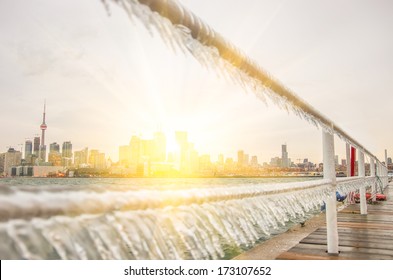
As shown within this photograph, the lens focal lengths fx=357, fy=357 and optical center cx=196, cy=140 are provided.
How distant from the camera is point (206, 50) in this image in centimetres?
67

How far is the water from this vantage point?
269 mm

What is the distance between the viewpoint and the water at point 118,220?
0.88 ft

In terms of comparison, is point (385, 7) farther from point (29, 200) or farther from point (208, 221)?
point (29, 200)

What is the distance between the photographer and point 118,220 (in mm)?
366

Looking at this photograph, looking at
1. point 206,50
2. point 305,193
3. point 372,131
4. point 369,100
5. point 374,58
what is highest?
point 374,58

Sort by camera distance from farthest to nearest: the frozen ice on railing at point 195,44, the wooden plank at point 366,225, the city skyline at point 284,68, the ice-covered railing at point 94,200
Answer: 1. the wooden plank at point 366,225
2. the city skyline at point 284,68
3. the frozen ice on railing at point 195,44
4. the ice-covered railing at point 94,200

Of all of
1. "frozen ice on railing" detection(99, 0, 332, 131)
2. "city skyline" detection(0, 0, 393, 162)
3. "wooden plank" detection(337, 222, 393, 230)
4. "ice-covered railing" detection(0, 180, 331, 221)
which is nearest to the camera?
"ice-covered railing" detection(0, 180, 331, 221)

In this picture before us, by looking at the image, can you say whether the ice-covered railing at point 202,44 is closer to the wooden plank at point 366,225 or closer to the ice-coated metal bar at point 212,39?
the ice-coated metal bar at point 212,39

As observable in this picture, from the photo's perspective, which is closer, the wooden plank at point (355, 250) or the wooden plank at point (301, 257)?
the wooden plank at point (301, 257)

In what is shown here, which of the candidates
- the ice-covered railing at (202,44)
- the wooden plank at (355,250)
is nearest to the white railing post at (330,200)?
the wooden plank at (355,250)

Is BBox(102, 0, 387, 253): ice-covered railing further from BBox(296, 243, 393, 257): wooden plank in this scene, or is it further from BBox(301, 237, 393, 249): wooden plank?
BBox(301, 237, 393, 249): wooden plank

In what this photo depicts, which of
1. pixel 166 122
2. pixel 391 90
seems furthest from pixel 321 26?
pixel 166 122

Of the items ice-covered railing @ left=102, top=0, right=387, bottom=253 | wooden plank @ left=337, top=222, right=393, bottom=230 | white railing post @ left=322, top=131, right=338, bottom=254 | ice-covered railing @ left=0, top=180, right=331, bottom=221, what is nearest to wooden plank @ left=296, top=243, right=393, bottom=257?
white railing post @ left=322, top=131, right=338, bottom=254
